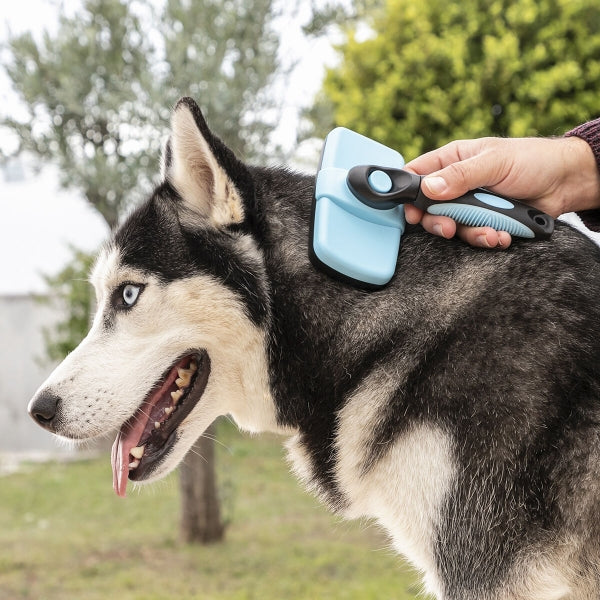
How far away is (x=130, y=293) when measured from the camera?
8.07ft

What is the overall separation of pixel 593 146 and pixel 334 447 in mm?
1296

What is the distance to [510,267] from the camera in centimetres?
209

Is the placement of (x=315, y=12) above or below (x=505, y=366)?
below

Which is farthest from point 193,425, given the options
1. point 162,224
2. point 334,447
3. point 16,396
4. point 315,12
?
point 16,396

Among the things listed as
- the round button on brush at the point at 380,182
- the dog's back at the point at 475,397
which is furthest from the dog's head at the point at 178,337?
the round button on brush at the point at 380,182

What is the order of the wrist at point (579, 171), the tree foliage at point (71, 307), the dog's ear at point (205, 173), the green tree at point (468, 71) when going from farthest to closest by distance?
the tree foliage at point (71, 307) → the green tree at point (468, 71) → the wrist at point (579, 171) → the dog's ear at point (205, 173)

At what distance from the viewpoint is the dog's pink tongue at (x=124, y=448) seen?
2426mm

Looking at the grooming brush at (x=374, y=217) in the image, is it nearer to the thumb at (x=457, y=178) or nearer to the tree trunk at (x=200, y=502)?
the thumb at (x=457, y=178)

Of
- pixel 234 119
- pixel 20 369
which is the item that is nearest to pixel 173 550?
pixel 234 119

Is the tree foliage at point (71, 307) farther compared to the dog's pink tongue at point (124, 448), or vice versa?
the tree foliage at point (71, 307)

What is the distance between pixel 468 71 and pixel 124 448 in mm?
5656

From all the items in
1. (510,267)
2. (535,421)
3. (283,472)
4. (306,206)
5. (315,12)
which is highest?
(306,206)

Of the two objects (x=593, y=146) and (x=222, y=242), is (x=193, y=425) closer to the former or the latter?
(x=222, y=242)

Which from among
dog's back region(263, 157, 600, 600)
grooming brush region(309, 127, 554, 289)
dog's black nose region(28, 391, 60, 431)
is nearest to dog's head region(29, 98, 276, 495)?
dog's black nose region(28, 391, 60, 431)
